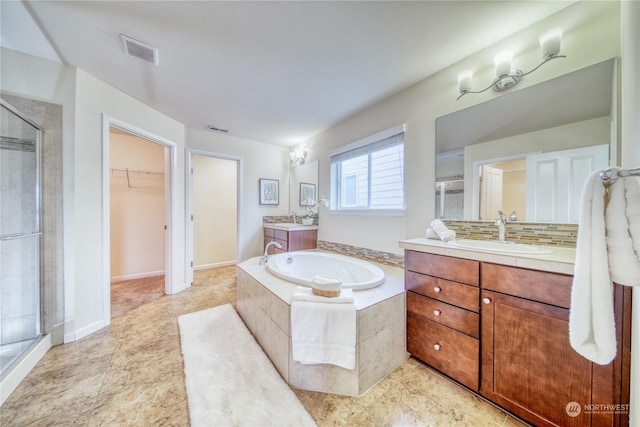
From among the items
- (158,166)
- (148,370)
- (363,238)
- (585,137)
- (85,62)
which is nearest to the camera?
(585,137)

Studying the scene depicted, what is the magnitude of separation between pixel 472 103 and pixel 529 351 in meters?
1.67

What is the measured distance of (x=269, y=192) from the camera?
3826 mm

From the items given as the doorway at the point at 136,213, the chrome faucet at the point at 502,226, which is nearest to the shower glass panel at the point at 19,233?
the doorway at the point at 136,213

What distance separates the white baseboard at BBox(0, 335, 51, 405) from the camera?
4.16 feet

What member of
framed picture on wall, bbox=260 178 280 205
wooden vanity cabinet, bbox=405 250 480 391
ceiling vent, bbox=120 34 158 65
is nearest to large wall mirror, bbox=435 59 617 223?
wooden vanity cabinet, bbox=405 250 480 391

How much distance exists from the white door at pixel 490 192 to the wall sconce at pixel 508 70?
57 centimetres

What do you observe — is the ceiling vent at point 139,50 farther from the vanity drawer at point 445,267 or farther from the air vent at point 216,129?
the vanity drawer at point 445,267

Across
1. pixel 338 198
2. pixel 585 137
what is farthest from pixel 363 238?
pixel 585 137

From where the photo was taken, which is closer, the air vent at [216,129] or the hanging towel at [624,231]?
A: the hanging towel at [624,231]

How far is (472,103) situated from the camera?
169cm

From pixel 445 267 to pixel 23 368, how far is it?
284 cm

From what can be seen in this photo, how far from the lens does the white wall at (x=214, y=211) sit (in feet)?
13.0

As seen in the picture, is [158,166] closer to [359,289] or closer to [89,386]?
[89,386]

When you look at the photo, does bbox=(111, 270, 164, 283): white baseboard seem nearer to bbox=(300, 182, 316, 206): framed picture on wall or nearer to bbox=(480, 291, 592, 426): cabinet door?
bbox=(300, 182, 316, 206): framed picture on wall
